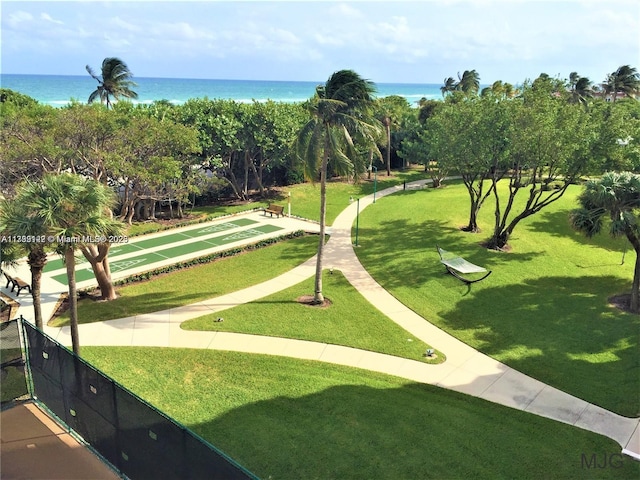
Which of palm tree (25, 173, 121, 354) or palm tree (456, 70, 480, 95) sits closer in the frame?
palm tree (25, 173, 121, 354)

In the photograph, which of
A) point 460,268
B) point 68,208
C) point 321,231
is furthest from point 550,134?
point 68,208

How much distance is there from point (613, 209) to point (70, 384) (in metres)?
20.1

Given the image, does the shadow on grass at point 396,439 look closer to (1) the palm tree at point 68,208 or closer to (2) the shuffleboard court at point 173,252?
(1) the palm tree at point 68,208

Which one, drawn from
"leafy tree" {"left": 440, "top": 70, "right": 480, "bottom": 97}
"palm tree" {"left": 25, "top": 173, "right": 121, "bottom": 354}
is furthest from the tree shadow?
"leafy tree" {"left": 440, "top": 70, "right": 480, "bottom": 97}

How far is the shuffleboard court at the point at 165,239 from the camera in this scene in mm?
25406

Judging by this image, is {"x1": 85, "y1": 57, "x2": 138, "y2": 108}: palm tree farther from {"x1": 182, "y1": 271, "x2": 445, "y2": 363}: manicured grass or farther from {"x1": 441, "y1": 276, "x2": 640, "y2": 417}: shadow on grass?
{"x1": 441, "y1": 276, "x2": 640, "y2": 417}: shadow on grass

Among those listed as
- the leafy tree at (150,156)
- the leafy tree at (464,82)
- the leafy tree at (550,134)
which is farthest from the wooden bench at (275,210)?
the leafy tree at (464,82)

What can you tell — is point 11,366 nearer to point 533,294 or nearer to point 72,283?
point 72,283

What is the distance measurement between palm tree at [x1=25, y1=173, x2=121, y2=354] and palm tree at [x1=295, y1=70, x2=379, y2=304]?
806 centimetres

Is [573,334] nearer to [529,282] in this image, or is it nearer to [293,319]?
[529,282]

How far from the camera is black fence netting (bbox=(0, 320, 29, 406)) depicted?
1188cm

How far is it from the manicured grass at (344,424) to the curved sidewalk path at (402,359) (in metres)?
0.58

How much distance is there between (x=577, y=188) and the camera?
46.3 m

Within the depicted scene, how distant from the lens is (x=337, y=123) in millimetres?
17453
